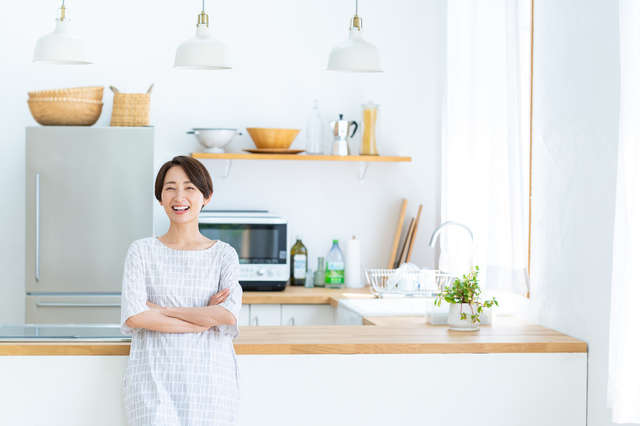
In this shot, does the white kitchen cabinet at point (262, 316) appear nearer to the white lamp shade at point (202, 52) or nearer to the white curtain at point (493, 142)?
the white curtain at point (493, 142)

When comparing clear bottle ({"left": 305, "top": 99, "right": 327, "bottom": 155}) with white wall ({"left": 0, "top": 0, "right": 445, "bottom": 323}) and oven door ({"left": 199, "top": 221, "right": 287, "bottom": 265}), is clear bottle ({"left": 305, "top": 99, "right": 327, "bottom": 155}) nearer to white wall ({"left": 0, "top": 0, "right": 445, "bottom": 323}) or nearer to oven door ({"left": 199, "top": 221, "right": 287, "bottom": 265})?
white wall ({"left": 0, "top": 0, "right": 445, "bottom": 323})

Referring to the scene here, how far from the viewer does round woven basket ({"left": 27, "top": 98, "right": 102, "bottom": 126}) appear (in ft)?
12.8

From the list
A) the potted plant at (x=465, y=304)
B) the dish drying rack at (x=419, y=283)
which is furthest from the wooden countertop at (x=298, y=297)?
the potted plant at (x=465, y=304)

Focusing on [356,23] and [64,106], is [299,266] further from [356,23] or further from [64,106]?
[356,23]

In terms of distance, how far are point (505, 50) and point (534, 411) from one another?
1.49 metres

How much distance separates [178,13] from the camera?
171 inches

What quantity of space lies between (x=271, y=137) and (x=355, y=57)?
5.03 ft

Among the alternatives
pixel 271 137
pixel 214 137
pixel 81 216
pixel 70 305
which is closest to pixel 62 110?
pixel 81 216

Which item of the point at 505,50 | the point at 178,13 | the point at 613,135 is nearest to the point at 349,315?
the point at 505,50

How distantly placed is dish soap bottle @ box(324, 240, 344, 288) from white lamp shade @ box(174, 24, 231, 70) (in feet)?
5.90

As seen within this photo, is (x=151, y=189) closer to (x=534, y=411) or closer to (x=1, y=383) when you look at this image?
(x=1, y=383)

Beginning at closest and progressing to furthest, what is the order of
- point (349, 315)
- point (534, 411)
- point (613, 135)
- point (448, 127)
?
point (613, 135), point (534, 411), point (349, 315), point (448, 127)

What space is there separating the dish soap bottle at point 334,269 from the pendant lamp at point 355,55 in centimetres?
172

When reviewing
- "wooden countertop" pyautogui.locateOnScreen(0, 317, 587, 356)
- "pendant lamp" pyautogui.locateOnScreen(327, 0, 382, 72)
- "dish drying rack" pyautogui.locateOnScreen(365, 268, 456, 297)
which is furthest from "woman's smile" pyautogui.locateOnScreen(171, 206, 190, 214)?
"dish drying rack" pyautogui.locateOnScreen(365, 268, 456, 297)
